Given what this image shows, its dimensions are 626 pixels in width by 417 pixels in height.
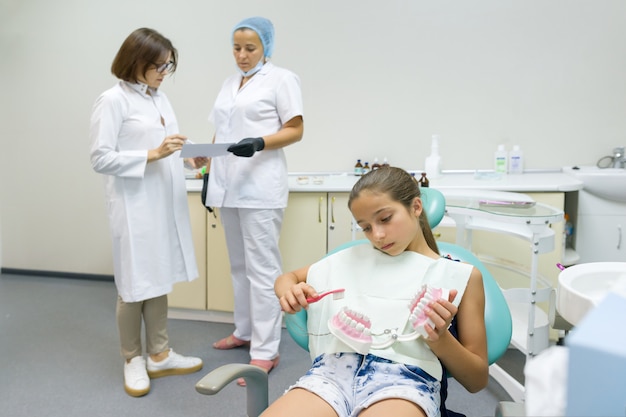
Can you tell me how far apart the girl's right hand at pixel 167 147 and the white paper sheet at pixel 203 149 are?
1.7 inches

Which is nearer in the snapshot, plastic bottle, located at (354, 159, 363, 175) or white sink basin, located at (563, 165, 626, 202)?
white sink basin, located at (563, 165, 626, 202)

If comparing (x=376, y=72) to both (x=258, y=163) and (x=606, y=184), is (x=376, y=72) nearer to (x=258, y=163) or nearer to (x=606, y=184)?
(x=258, y=163)

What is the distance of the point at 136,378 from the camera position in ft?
6.35

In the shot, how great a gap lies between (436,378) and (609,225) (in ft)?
5.28

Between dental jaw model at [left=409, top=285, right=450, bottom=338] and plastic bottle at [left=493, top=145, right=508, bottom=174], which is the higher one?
plastic bottle at [left=493, top=145, right=508, bottom=174]

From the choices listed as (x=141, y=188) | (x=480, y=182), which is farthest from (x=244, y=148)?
(x=480, y=182)

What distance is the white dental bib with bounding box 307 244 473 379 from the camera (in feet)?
3.40

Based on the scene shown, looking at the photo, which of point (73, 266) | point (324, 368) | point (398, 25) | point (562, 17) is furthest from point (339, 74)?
point (73, 266)

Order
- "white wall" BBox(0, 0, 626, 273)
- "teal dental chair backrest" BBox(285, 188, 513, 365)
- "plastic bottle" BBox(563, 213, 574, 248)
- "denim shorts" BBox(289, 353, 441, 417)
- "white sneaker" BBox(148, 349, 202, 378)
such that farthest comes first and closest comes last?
"white wall" BBox(0, 0, 626, 273) → "plastic bottle" BBox(563, 213, 574, 248) → "white sneaker" BBox(148, 349, 202, 378) → "teal dental chair backrest" BBox(285, 188, 513, 365) → "denim shorts" BBox(289, 353, 441, 417)

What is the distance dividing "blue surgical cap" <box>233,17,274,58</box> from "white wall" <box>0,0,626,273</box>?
0.81 m

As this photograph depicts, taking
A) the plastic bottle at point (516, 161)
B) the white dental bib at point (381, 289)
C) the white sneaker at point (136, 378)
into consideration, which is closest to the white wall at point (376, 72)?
the plastic bottle at point (516, 161)

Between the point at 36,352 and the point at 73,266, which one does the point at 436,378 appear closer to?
the point at 36,352

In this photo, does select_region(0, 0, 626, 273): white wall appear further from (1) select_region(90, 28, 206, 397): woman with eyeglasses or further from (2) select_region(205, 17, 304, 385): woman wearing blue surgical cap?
(1) select_region(90, 28, 206, 397): woman with eyeglasses

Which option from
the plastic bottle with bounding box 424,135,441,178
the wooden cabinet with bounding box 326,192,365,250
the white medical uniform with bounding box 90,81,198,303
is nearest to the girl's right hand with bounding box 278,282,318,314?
the white medical uniform with bounding box 90,81,198,303
